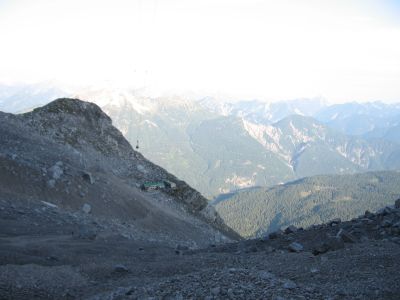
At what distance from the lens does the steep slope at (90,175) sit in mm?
28234

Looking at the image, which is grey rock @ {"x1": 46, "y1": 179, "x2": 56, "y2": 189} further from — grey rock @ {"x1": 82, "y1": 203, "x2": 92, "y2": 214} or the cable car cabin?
the cable car cabin

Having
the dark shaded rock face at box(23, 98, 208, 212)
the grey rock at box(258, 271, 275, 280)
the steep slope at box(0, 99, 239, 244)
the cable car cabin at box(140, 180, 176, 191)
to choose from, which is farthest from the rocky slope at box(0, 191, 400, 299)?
the dark shaded rock face at box(23, 98, 208, 212)

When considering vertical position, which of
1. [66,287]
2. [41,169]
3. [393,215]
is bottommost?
[66,287]

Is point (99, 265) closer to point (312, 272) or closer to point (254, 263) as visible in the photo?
point (254, 263)

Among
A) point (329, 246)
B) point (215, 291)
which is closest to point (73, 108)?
point (329, 246)

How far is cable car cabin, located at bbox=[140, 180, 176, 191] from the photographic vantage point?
144 ft

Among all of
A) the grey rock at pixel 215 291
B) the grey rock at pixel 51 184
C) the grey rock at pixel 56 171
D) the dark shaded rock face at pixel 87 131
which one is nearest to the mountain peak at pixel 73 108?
the dark shaded rock face at pixel 87 131

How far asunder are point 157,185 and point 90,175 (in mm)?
13422

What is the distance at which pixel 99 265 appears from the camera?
15.1 metres

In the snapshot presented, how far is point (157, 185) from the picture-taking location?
45.3 m

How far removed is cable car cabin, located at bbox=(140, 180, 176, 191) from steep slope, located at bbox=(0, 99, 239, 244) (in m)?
0.63

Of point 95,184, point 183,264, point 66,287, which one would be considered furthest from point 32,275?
point 95,184

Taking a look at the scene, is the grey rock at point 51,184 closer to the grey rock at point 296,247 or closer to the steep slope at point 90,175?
the steep slope at point 90,175

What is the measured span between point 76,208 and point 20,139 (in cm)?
938
